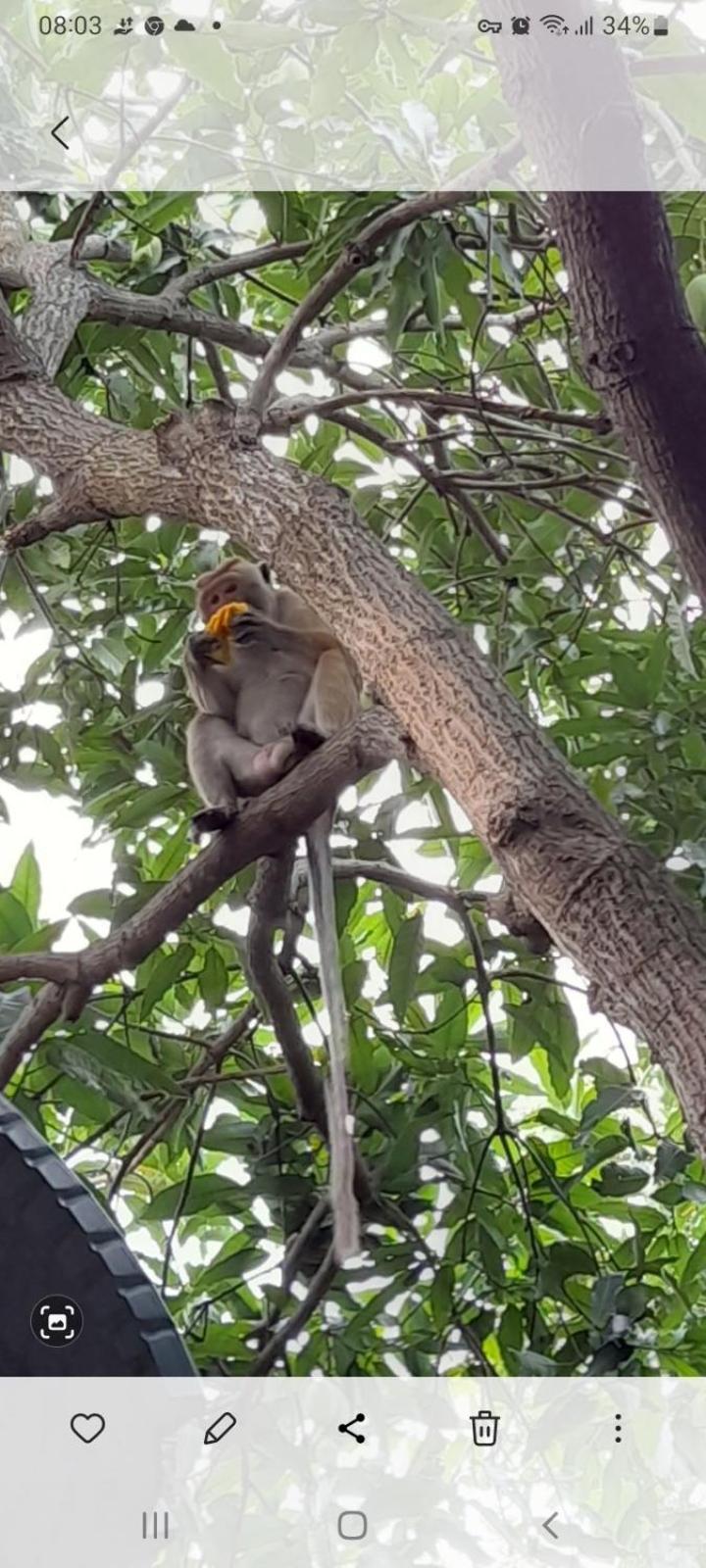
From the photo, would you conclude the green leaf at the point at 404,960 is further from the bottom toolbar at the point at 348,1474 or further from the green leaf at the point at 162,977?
the bottom toolbar at the point at 348,1474

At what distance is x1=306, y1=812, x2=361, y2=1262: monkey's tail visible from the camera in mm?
701

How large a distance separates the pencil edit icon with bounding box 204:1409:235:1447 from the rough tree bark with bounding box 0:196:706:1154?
9.4 inches

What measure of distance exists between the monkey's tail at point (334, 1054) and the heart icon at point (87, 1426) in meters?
0.13

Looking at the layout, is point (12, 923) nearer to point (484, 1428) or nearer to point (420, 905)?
point (420, 905)

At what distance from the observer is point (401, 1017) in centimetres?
107

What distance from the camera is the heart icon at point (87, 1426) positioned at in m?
0.61

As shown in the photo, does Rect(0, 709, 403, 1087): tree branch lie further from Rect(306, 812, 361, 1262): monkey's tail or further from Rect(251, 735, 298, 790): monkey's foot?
Rect(251, 735, 298, 790): monkey's foot

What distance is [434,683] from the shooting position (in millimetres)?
833

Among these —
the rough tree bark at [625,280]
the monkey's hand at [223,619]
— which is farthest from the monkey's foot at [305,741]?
the rough tree bark at [625,280]

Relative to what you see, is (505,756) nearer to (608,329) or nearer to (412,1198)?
(608,329)

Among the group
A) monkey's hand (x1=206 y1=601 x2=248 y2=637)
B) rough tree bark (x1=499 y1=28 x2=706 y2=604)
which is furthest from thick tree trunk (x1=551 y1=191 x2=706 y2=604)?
monkey's hand (x1=206 y1=601 x2=248 y2=637)

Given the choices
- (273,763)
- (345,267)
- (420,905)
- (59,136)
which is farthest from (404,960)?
(59,136)

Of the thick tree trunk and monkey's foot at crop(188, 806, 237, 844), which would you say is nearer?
the thick tree trunk

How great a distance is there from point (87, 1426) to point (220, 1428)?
0.23 ft
